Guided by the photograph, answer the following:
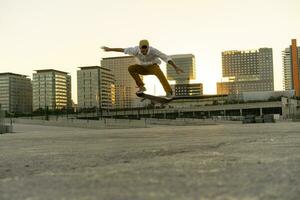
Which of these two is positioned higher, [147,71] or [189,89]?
[189,89]

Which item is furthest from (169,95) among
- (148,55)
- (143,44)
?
(143,44)

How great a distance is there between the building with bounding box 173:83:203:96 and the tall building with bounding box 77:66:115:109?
2469cm

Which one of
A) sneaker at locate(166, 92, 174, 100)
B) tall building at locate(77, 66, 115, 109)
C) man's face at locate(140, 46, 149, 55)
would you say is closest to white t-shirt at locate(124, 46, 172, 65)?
man's face at locate(140, 46, 149, 55)

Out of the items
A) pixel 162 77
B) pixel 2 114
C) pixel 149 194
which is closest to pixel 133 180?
pixel 149 194

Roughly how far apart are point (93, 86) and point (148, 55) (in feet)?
536

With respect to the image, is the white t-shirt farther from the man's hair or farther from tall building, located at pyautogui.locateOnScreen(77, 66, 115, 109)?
tall building, located at pyautogui.locateOnScreen(77, 66, 115, 109)

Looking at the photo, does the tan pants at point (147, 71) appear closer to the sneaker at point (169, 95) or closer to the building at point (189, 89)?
the sneaker at point (169, 95)

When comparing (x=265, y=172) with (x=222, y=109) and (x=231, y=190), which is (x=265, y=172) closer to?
(x=231, y=190)

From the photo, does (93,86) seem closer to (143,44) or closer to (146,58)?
(146,58)

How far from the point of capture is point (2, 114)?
35656 millimetres

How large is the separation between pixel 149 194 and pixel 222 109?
5849 inches

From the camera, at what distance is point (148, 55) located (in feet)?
47.1

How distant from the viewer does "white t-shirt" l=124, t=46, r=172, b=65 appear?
14.3 m

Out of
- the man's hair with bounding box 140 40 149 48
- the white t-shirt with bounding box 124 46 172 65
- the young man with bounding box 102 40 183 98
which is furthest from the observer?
the white t-shirt with bounding box 124 46 172 65
